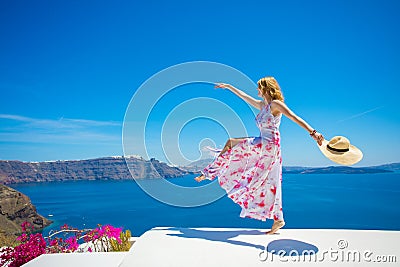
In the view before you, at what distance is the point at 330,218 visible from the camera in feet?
229

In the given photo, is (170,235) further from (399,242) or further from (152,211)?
(152,211)

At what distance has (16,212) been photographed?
66.2 m

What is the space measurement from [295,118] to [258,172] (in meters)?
0.89

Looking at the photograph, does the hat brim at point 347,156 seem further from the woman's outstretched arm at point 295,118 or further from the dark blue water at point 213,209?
the dark blue water at point 213,209

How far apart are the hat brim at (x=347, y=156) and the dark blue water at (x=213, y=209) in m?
54.9

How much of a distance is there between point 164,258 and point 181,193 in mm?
2015

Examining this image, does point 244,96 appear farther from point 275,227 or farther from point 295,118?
point 275,227

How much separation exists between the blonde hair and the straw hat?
0.93 m

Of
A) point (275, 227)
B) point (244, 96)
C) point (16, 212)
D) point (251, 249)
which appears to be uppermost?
point (244, 96)

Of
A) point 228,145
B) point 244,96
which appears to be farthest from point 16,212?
point 244,96

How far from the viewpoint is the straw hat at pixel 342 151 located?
9.98 ft

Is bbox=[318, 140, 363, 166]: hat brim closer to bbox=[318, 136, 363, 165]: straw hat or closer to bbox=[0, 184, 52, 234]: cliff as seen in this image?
bbox=[318, 136, 363, 165]: straw hat

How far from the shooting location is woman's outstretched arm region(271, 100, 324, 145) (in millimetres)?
3234

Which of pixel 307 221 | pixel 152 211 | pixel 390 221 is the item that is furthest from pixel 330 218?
pixel 152 211
